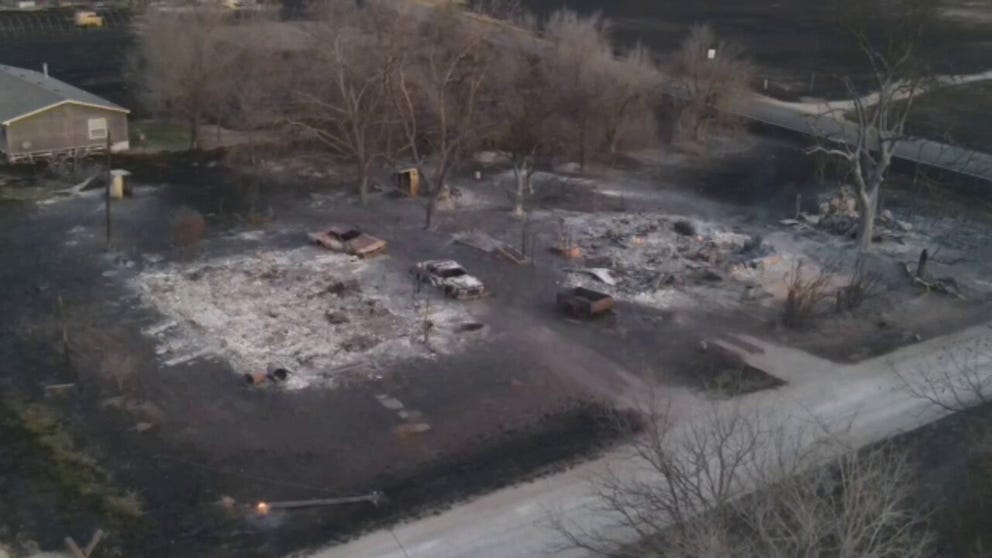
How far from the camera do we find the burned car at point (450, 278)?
31609mm

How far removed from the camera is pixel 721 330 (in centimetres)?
3036

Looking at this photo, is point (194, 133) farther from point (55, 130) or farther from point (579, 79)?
point (579, 79)

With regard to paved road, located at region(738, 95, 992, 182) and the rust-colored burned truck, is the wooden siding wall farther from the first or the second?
paved road, located at region(738, 95, 992, 182)

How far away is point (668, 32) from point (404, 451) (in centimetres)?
5666

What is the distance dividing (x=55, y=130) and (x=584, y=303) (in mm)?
25757

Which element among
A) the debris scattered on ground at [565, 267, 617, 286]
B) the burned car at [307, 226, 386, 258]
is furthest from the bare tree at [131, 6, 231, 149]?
the debris scattered on ground at [565, 267, 617, 286]

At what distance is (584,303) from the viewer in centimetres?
3053

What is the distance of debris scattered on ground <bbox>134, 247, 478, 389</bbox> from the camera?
27844 mm

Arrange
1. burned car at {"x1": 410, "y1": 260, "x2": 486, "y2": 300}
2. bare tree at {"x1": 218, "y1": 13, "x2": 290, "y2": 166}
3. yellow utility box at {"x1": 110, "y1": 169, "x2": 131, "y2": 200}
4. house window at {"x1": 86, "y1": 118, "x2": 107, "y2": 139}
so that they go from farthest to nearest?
bare tree at {"x1": 218, "y1": 13, "x2": 290, "y2": 166} → house window at {"x1": 86, "y1": 118, "x2": 107, "y2": 139} → yellow utility box at {"x1": 110, "y1": 169, "x2": 131, "y2": 200} → burned car at {"x1": 410, "y1": 260, "x2": 486, "y2": 300}

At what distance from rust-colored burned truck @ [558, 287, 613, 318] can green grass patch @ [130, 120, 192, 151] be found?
915 inches

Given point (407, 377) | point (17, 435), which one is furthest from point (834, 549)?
point (17, 435)

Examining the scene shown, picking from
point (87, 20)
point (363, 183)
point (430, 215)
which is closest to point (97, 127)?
point (363, 183)

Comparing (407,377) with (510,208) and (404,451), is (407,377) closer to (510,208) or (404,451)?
(404,451)

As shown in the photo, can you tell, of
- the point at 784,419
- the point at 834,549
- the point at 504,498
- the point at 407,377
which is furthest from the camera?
the point at 407,377
